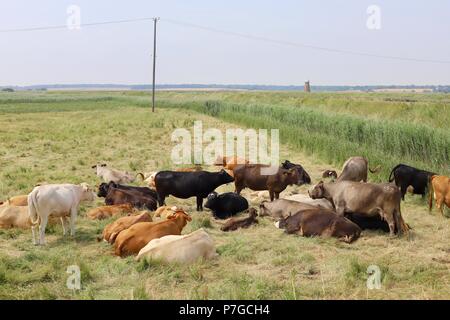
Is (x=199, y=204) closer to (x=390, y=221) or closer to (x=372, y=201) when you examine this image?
(x=372, y=201)

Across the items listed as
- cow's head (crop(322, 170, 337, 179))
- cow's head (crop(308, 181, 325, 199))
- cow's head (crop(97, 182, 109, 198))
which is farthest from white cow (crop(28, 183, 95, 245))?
cow's head (crop(322, 170, 337, 179))

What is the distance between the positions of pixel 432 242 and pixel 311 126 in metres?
14.7

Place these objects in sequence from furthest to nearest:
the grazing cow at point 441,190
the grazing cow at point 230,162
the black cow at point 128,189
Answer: the grazing cow at point 230,162 < the black cow at point 128,189 < the grazing cow at point 441,190

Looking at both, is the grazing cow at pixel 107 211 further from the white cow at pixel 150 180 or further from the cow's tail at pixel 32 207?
the white cow at pixel 150 180

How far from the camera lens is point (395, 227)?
8.34 meters

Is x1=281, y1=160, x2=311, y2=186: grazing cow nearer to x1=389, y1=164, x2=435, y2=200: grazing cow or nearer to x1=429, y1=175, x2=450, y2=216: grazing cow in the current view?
x1=389, y1=164, x2=435, y2=200: grazing cow

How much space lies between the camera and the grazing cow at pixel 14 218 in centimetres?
852

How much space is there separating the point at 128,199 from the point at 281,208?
3.43 metres

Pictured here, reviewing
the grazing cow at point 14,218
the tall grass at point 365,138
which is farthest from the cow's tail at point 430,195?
the grazing cow at point 14,218

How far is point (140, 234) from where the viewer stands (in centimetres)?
732

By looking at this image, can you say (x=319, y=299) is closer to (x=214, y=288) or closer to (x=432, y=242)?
Answer: (x=214, y=288)

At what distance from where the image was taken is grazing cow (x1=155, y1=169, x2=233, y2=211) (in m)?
10.5

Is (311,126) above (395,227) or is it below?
above
